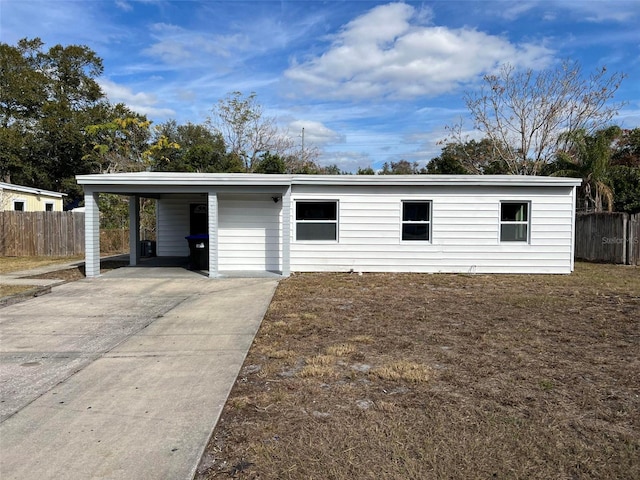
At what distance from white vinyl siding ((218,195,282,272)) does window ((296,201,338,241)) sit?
1.97ft

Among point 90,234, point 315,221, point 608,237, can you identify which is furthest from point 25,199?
point 608,237

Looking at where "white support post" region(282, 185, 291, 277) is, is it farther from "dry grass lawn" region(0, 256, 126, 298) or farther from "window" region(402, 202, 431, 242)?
"dry grass lawn" region(0, 256, 126, 298)

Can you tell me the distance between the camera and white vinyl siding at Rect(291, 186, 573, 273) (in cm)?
1298

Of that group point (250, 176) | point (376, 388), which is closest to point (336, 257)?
point (250, 176)

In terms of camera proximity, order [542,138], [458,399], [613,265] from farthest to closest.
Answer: [542,138]
[613,265]
[458,399]

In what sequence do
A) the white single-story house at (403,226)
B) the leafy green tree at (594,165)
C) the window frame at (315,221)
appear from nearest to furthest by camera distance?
the white single-story house at (403,226) → the window frame at (315,221) → the leafy green tree at (594,165)

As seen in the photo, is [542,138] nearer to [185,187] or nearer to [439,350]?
[185,187]

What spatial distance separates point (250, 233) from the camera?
13.2 metres

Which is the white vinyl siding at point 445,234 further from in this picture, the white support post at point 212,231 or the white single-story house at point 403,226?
the white support post at point 212,231

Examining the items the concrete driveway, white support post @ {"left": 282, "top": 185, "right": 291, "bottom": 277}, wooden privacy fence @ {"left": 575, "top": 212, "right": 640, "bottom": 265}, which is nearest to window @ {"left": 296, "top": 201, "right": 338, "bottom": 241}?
white support post @ {"left": 282, "top": 185, "right": 291, "bottom": 277}

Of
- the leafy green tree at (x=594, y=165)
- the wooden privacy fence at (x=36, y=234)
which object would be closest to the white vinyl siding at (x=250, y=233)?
the wooden privacy fence at (x=36, y=234)

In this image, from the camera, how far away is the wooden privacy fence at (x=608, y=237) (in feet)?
50.3

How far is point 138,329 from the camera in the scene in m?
6.56

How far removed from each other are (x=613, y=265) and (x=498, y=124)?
1340 cm
